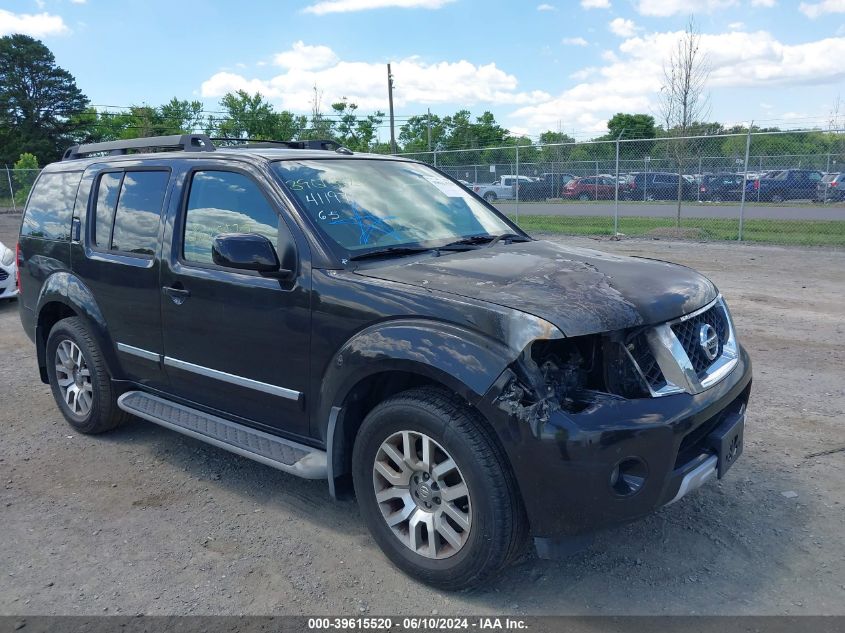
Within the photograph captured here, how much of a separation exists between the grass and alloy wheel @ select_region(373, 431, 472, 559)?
45.6 ft

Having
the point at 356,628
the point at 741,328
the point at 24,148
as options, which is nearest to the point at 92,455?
the point at 356,628

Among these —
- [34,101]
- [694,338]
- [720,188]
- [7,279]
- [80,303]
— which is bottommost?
[7,279]

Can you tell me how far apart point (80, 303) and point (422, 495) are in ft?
10.1

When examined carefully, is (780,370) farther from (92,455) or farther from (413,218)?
(92,455)

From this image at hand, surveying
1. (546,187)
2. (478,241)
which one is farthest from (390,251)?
(546,187)

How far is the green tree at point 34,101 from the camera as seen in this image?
6044 centimetres

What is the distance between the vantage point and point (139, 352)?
15.0 feet

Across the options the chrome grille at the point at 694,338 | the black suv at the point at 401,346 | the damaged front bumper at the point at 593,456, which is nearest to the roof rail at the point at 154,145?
the black suv at the point at 401,346

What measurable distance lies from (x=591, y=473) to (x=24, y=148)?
221 ft

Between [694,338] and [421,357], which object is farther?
[694,338]

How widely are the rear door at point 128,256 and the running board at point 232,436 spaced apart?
153 millimetres

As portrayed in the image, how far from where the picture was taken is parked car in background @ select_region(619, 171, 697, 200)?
76.1ft

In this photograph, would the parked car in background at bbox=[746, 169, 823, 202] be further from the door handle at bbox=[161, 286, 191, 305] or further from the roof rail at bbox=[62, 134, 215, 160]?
the door handle at bbox=[161, 286, 191, 305]

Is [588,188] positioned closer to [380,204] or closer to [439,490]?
[380,204]
